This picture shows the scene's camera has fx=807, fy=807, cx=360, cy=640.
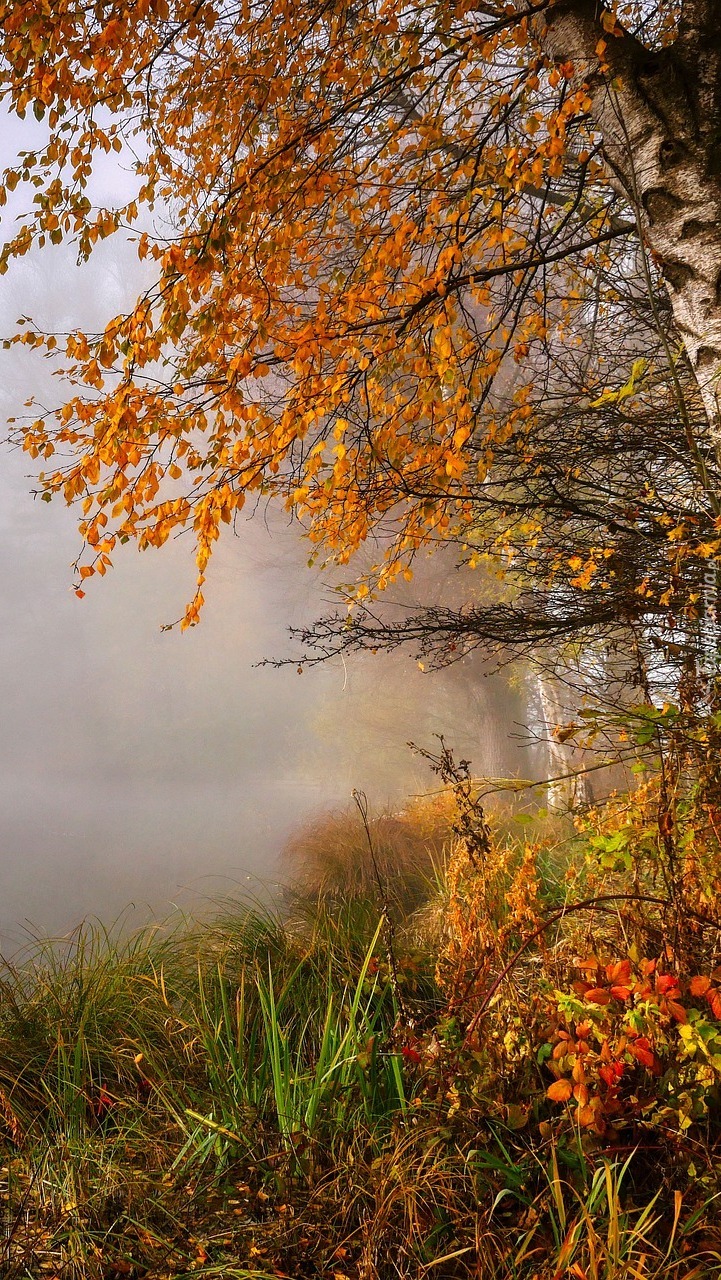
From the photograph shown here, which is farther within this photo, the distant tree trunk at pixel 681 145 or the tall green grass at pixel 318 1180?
the distant tree trunk at pixel 681 145

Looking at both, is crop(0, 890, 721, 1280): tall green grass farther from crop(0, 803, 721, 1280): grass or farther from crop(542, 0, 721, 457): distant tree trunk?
crop(542, 0, 721, 457): distant tree trunk

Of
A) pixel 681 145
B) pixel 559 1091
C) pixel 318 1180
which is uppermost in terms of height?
pixel 681 145

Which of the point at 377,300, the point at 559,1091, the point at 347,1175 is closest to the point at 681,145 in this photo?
the point at 377,300

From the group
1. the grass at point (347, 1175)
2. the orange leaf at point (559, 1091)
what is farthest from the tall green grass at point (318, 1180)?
the orange leaf at point (559, 1091)

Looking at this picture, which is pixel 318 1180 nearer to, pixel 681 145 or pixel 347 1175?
pixel 347 1175

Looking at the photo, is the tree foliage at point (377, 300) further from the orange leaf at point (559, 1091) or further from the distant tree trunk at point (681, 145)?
the orange leaf at point (559, 1091)

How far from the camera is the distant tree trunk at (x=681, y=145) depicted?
2.75 m

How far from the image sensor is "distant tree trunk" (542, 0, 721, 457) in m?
2.75

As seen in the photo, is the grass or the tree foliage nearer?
the grass

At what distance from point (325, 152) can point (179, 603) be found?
1320cm

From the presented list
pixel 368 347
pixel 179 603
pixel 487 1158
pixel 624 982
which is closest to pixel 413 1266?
pixel 487 1158

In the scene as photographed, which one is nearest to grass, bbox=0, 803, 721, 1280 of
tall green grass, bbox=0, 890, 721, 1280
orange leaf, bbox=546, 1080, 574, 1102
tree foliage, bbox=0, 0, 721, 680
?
tall green grass, bbox=0, 890, 721, 1280

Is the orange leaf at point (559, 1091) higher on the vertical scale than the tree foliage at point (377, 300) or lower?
lower

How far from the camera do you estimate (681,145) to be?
2.78 metres
